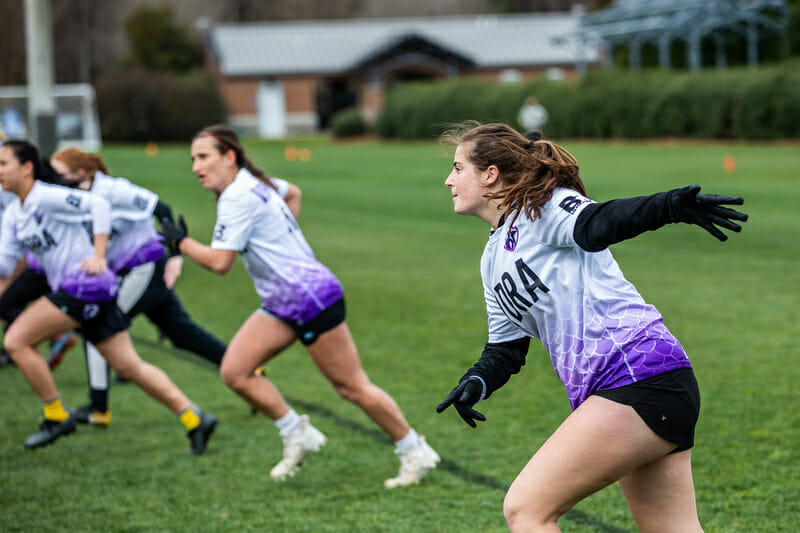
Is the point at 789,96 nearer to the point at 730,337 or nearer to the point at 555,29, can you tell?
the point at 730,337

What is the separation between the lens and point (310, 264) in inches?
227

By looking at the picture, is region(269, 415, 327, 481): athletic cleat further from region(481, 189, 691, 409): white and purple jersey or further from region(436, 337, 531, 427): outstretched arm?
region(481, 189, 691, 409): white and purple jersey

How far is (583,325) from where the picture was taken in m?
3.40

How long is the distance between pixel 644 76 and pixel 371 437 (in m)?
36.5

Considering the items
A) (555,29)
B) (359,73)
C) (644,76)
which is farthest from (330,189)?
(555,29)

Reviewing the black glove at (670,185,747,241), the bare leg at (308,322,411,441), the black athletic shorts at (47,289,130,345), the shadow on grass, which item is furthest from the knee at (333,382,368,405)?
the black glove at (670,185,747,241)

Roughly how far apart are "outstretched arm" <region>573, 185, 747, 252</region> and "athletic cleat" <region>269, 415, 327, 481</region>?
3174 mm

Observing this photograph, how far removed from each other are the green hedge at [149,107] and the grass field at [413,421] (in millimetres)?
45968

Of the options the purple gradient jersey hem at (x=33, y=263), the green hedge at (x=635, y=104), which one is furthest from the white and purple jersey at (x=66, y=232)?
the green hedge at (x=635, y=104)

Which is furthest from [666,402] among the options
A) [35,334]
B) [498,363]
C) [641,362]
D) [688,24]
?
[688,24]

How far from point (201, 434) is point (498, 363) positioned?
3.26 meters

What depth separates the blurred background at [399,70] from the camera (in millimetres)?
36938

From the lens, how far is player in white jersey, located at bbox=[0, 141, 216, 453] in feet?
21.0

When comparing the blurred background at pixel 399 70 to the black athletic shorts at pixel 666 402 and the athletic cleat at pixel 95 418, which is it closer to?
the athletic cleat at pixel 95 418
